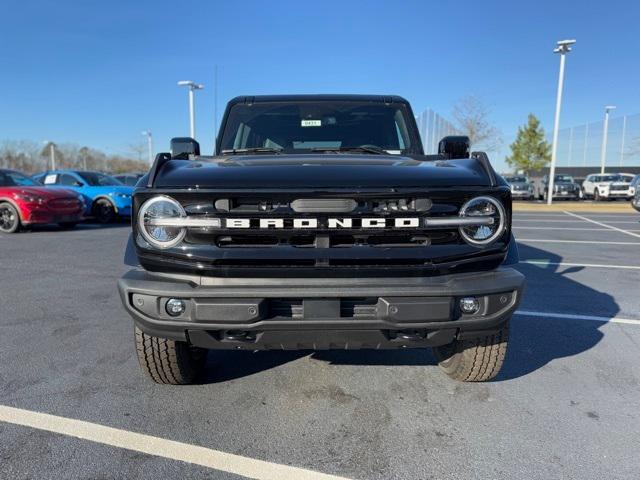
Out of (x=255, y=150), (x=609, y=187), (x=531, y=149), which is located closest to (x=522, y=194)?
(x=609, y=187)

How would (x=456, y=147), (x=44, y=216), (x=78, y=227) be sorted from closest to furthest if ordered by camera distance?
(x=456, y=147), (x=44, y=216), (x=78, y=227)

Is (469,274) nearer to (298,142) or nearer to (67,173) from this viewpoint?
(298,142)

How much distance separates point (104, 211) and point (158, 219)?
11715mm

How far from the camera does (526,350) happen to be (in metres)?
3.47

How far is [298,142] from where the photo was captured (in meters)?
3.77

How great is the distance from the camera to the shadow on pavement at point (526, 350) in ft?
10.4

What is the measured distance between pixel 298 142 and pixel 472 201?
6.17ft

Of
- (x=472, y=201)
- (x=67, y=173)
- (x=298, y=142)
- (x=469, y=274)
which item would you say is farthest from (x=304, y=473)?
(x=67, y=173)

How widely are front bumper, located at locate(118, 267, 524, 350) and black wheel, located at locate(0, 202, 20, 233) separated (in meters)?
10.1

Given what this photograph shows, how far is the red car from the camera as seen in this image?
10.3 metres

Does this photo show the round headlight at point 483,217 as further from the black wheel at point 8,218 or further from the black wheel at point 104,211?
the black wheel at point 104,211

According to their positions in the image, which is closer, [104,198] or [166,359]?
[166,359]

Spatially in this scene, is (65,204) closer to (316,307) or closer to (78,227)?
(78,227)

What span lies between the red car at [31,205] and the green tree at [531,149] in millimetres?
39741
